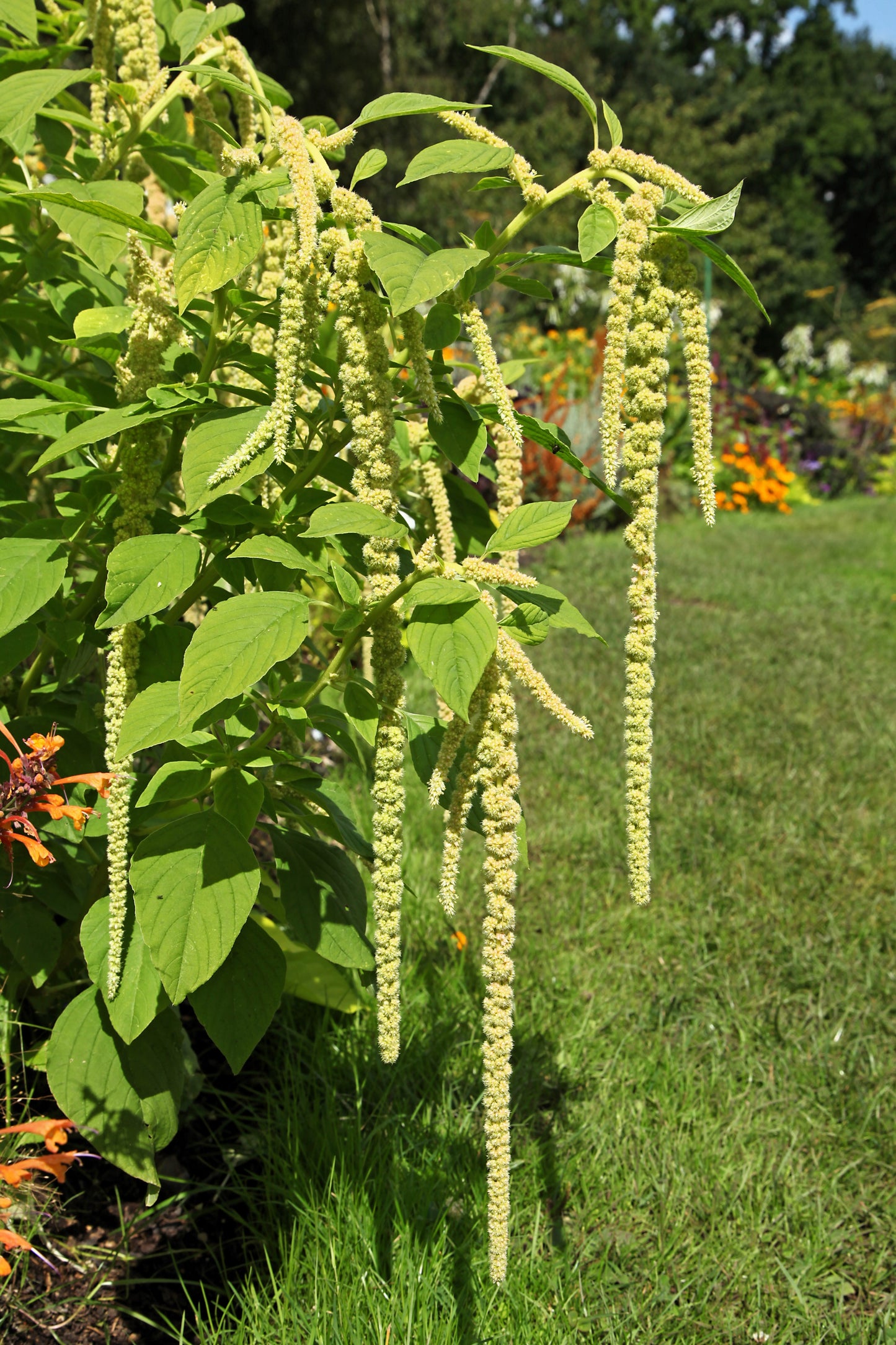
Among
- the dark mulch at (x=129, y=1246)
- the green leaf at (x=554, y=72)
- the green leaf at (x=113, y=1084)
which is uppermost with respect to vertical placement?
the green leaf at (x=554, y=72)

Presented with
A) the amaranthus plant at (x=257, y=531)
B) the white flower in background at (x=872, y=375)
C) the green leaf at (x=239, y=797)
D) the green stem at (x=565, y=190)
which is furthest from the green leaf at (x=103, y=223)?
the white flower in background at (x=872, y=375)

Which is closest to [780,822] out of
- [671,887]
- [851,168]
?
[671,887]

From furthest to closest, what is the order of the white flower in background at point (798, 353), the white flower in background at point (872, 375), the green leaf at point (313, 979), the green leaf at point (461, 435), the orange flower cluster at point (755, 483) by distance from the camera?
the white flower in background at point (872, 375) < the white flower in background at point (798, 353) < the orange flower cluster at point (755, 483) < the green leaf at point (313, 979) < the green leaf at point (461, 435)

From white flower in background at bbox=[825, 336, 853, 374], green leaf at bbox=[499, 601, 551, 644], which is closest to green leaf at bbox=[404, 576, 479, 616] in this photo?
green leaf at bbox=[499, 601, 551, 644]

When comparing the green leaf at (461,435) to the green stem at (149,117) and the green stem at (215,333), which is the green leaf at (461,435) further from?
the green stem at (149,117)

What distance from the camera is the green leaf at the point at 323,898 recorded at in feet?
4.72

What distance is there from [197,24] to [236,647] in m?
0.92

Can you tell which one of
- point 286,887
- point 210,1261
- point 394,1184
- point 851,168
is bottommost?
point 210,1261

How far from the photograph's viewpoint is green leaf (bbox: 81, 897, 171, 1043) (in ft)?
4.16

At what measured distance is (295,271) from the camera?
95 centimetres

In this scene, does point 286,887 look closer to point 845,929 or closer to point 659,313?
point 659,313

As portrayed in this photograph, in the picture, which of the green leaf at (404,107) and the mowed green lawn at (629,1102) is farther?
the mowed green lawn at (629,1102)

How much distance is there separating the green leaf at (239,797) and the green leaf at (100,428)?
1.35ft

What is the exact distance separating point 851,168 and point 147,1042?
166 feet
